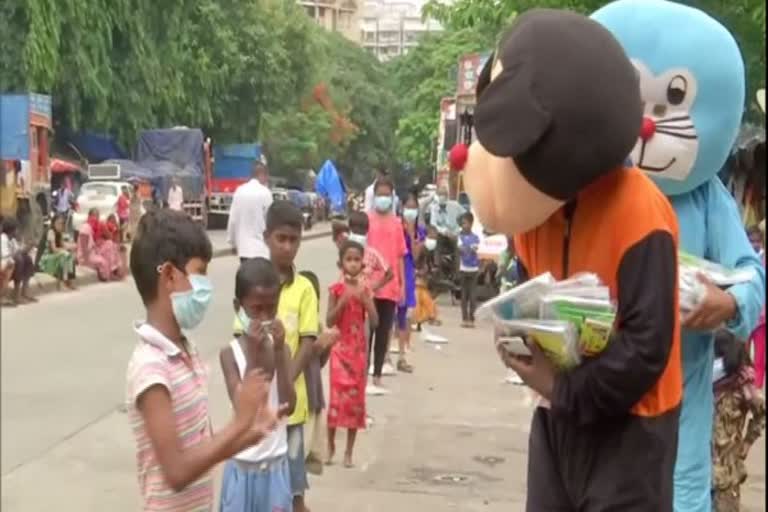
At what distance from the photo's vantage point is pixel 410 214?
42.8 ft

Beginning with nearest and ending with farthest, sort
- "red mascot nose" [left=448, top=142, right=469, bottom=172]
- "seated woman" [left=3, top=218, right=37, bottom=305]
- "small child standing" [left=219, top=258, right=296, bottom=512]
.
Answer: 1. "seated woman" [left=3, top=218, right=37, bottom=305]
2. "red mascot nose" [left=448, top=142, right=469, bottom=172]
3. "small child standing" [left=219, top=258, right=296, bottom=512]

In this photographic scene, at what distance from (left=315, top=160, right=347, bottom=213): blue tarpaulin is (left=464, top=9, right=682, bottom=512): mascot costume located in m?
4.27

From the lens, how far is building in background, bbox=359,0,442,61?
6.81m

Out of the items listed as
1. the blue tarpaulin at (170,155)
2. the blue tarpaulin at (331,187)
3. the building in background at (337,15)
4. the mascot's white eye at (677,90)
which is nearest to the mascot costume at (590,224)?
the mascot's white eye at (677,90)

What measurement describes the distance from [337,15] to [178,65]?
1.75 m

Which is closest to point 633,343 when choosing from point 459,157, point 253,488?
point 459,157

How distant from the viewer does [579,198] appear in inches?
107

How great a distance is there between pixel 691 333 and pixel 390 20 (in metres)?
5.14

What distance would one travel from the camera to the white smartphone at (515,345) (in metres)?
2.67

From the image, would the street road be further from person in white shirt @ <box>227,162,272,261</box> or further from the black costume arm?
the black costume arm

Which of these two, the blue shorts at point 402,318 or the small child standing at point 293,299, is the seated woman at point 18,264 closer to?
the small child standing at point 293,299

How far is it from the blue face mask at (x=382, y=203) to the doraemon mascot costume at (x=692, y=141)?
5723 mm

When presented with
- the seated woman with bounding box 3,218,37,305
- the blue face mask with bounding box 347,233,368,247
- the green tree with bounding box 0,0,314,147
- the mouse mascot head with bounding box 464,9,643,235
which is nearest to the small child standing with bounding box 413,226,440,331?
the blue face mask with bounding box 347,233,368,247

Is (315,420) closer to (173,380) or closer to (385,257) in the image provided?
(385,257)
